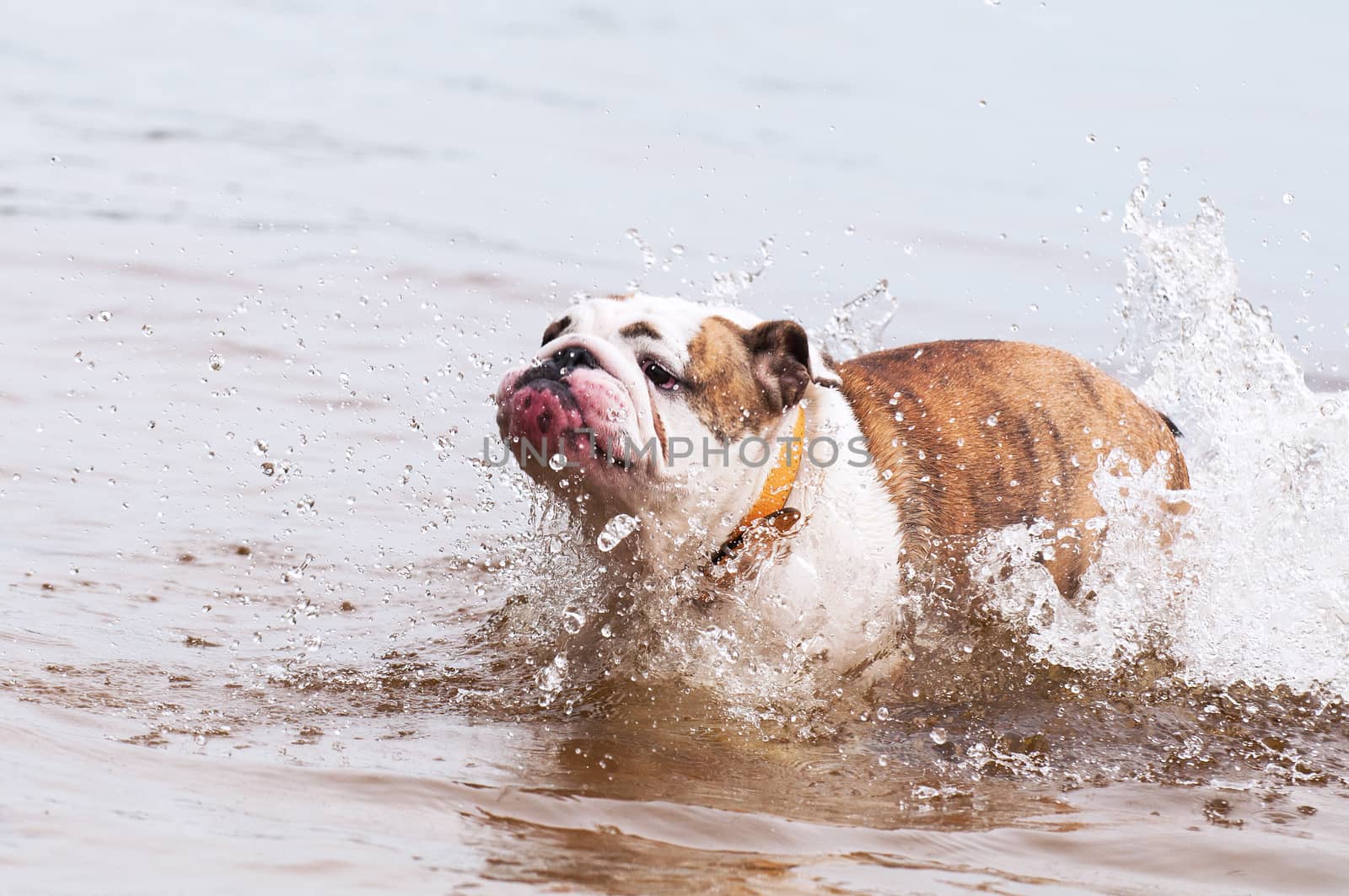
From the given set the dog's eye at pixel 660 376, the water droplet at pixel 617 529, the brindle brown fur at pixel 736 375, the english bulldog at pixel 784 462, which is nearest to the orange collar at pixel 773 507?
the english bulldog at pixel 784 462

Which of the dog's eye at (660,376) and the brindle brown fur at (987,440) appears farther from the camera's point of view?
the brindle brown fur at (987,440)

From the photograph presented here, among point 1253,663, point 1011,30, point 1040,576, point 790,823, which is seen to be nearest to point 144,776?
point 790,823

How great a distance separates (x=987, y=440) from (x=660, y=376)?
1.20 metres

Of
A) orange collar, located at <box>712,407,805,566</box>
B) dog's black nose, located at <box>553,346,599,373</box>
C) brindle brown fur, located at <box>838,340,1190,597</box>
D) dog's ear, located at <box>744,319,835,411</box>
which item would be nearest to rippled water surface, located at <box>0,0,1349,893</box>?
brindle brown fur, located at <box>838,340,1190,597</box>

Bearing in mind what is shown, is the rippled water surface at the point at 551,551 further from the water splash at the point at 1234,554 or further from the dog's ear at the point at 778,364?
the dog's ear at the point at 778,364

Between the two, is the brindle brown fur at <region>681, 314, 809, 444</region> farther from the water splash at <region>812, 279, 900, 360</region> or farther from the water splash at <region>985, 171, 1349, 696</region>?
the water splash at <region>812, 279, 900, 360</region>

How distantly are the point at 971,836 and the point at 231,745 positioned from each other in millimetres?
1636

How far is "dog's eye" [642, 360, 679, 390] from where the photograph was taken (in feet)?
12.0

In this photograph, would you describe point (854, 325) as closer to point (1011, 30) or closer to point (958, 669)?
point (958, 669)

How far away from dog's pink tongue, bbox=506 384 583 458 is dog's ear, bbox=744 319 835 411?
638mm

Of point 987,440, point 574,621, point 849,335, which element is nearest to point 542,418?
point 574,621

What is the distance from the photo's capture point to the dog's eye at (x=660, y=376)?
3668 millimetres

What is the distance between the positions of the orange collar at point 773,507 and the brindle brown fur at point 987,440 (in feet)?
1.32

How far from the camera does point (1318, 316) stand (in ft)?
34.6
